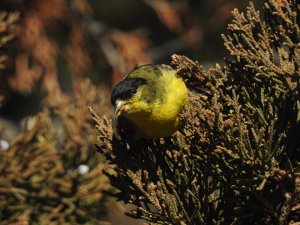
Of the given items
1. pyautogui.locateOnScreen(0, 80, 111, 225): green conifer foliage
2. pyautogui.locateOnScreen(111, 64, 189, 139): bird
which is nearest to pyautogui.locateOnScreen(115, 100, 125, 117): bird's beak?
pyautogui.locateOnScreen(111, 64, 189, 139): bird

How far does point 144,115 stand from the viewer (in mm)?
2900

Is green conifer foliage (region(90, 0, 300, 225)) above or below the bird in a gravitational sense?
below

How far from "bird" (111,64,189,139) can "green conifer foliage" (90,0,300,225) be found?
21cm

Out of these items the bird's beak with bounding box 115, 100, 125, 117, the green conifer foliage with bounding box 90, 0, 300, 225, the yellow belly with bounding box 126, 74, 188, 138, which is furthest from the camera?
the bird's beak with bounding box 115, 100, 125, 117

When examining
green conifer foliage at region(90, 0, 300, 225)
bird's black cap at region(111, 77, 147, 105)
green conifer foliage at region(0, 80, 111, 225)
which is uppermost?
bird's black cap at region(111, 77, 147, 105)

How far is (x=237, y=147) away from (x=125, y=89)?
36.1 inches

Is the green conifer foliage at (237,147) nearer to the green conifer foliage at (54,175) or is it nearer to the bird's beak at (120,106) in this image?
the bird's beak at (120,106)

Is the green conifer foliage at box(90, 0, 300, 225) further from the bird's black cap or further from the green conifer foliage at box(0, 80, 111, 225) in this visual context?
the green conifer foliage at box(0, 80, 111, 225)

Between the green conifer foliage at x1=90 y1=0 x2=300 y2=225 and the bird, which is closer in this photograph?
the green conifer foliage at x1=90 y1=0 x2=300 y2=225

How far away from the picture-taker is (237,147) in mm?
2129

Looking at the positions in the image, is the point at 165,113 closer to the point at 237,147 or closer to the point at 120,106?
the point at 120,106

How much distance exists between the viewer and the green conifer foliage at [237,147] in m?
2.13

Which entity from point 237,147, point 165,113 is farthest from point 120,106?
point 237,147

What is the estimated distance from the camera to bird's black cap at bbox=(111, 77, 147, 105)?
2.87 meters
